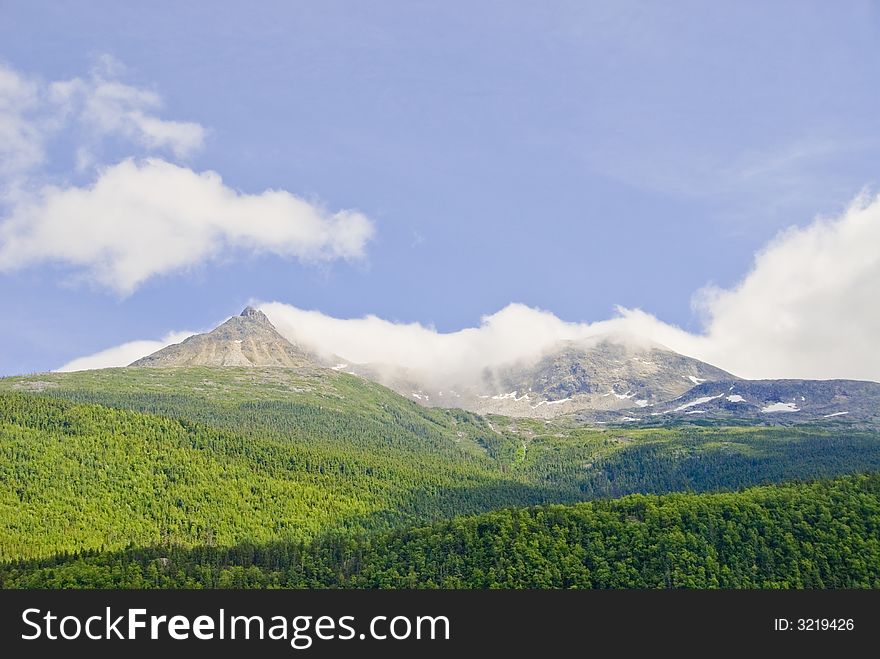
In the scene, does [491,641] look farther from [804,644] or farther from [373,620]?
[804,644]

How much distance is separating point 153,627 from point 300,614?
16917mm

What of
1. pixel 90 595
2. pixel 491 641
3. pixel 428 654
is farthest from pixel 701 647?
pixel 90 595

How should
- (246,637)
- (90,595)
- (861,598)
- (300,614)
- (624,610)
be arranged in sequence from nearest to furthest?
(246,637)
(300,614)
(90,595)
(624,610)
(861,598)

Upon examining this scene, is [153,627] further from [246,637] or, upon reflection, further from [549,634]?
[549,634]

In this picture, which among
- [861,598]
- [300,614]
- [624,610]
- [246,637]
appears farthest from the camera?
[861,598]

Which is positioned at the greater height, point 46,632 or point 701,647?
point 46,632

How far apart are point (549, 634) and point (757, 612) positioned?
37575mm

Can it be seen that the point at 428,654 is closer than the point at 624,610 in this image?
Yes

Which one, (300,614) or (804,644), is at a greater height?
(300,614)

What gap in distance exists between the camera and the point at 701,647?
108m

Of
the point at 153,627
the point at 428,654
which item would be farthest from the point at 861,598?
the point at 153,627

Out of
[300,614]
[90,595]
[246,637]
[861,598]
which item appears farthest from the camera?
[861,598]

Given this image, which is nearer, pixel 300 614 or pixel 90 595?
pixel 300 614

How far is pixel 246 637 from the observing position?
293ft
